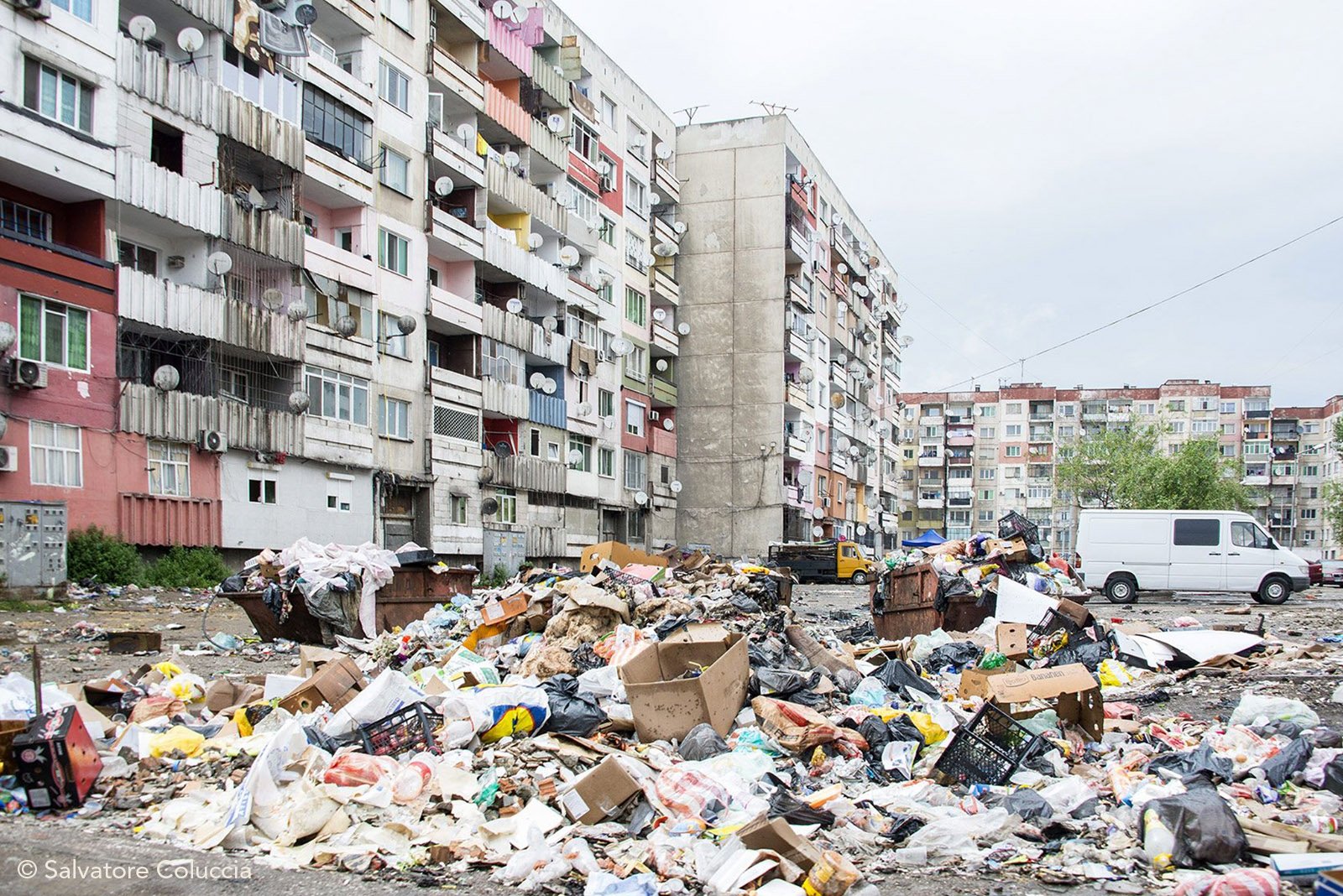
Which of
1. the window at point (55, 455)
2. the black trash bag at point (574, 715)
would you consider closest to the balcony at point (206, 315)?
the window at point (55, 455)

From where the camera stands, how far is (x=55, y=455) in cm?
1697

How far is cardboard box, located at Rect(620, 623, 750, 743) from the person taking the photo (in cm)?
710

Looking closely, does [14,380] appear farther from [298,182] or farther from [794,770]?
[794,770]

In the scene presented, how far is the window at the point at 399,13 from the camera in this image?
2550cm

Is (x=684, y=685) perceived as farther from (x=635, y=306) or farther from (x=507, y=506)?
(x=635, y=306)

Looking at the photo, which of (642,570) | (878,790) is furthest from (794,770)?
→ (642,570)

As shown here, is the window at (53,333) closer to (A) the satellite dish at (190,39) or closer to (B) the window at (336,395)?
(B) the window at (336,395)

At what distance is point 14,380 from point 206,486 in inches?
165

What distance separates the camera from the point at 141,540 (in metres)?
18.3

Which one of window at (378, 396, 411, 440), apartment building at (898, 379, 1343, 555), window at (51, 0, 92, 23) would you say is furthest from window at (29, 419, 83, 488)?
apartment building at (898, 379, 1343, 555)

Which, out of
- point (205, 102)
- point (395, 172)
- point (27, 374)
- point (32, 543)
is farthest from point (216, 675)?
point (395, 172)

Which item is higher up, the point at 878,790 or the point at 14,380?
the point at 14,380

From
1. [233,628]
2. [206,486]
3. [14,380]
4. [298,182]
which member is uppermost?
[298,182]

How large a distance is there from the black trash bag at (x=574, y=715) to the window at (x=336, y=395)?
615 inches
